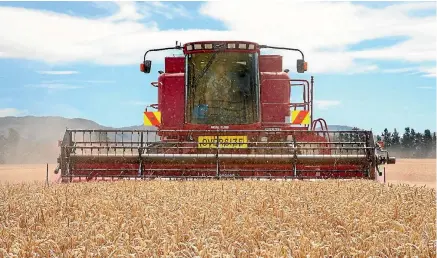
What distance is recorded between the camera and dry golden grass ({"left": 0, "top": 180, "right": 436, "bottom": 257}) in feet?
12.8

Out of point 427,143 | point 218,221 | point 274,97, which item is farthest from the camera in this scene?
point 427,143

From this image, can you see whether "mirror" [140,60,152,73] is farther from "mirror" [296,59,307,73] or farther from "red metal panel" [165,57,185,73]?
"mirror" [296,59,307,73]

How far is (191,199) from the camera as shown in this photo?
6516 millimetres

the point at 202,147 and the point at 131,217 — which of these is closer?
the point at 131,217

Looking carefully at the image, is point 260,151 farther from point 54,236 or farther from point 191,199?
point 54,236

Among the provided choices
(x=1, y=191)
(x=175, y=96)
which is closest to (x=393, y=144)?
(x=175, y=96)

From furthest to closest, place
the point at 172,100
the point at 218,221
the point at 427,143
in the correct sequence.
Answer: the point at 427,143
the point at 172,100
the point at 218,221

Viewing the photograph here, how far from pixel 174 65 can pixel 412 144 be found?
45.4m

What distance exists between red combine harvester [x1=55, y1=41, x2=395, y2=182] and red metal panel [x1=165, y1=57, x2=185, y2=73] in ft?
1.49

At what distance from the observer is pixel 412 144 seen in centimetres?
5459

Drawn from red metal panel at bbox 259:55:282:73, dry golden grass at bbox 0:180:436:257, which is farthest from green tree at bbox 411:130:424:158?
Answer: dry golden grass at bbox 0:180:436:257

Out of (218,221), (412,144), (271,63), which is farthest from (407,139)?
(218,221)

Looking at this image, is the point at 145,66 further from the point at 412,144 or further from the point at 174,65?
the point at 412,144

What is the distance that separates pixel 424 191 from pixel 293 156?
2618 mm
